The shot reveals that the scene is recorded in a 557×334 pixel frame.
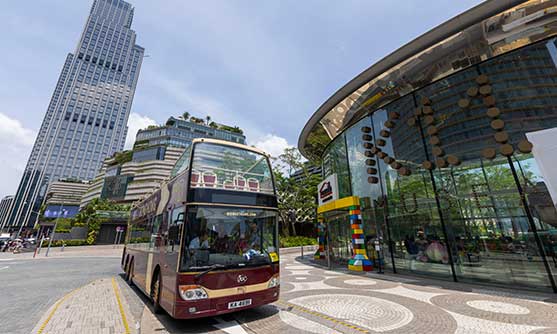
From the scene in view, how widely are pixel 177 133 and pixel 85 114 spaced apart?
66996 mm

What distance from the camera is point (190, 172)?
4867mm

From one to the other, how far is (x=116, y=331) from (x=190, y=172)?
3.40 meters

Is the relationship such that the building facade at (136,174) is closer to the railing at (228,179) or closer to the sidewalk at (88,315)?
the sidewalk at (88,315)

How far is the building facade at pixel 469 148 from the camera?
24.9ft

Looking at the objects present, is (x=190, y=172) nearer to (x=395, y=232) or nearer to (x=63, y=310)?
(x=63, y=310)

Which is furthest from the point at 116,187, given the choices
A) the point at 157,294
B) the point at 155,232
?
the point at 157,294


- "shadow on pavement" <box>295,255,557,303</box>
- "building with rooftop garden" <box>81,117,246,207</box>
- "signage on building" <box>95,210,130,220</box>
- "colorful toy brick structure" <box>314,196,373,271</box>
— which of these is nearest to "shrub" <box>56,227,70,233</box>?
"signage on building" <box>95,210,130,220</box>

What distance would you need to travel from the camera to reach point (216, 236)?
15.9 feet

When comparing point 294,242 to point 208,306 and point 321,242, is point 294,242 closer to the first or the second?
point 321,242

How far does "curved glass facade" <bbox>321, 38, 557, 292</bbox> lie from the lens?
25.1ft

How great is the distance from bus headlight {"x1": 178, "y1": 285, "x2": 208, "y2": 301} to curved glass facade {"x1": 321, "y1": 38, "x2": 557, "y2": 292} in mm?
9834

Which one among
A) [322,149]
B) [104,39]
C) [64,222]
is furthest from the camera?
[104,39]

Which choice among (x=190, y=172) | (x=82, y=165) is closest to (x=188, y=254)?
(x=190, y=172)

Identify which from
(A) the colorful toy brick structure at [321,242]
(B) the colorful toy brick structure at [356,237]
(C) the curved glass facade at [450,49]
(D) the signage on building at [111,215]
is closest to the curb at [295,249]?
(A) the colorful toy brick structure at [321,242]
